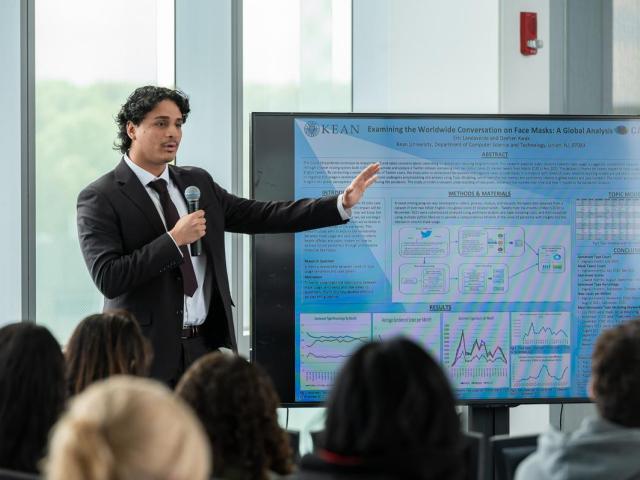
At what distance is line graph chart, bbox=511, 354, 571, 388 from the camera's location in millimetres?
4441

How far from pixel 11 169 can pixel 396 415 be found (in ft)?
11.4

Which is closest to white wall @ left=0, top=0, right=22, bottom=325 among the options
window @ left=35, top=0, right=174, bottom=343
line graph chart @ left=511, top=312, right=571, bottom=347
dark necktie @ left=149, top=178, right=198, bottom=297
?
window @ left=35, top=0, right=174, bottom=343

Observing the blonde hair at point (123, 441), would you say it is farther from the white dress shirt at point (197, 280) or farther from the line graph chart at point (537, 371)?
the line graph chart at point (537, 371)

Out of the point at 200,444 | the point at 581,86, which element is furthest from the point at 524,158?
the point at 200,444

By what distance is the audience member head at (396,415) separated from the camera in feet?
5.47

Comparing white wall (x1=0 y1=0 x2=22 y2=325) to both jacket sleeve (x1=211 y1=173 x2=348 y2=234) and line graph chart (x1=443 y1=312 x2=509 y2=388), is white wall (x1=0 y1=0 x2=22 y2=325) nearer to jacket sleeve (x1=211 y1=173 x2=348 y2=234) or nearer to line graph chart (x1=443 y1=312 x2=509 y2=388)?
jacket sleeve (x1=211 y1=173 x2=348 y2=234)

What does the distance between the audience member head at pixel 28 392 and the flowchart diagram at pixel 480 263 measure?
2.35 meters

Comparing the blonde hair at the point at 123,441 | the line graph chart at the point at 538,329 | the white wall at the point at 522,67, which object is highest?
the white wall at the point at 522,67

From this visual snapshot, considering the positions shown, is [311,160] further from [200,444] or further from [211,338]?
[200,444]

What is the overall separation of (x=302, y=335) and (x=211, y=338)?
468 mm

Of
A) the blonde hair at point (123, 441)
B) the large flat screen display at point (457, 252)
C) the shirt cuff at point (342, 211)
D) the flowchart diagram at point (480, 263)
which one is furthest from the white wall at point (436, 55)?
the blonde hair at point (123, 441)

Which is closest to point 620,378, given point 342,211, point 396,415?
point 396,415

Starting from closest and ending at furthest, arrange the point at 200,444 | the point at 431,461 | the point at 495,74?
the point at 200,444 < the point at 431,461 < the point at 495,74

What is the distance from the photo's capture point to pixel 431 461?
5.49 feet
